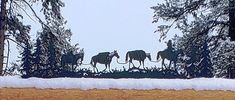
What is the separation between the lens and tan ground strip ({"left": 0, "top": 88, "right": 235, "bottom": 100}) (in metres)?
8.29

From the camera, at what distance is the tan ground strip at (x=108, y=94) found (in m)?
8.29

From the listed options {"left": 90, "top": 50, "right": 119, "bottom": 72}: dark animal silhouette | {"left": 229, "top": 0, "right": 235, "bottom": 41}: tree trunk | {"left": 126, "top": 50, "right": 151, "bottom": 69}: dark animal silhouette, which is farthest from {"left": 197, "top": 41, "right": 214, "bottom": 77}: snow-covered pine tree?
{"left": 229, "top": 0, "right": 235, "bottom": 41}: tree trunk

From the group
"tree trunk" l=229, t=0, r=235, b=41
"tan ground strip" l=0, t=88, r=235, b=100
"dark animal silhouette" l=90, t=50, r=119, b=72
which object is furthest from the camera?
"tree trunk" l=229, t=0, r=235, b=41

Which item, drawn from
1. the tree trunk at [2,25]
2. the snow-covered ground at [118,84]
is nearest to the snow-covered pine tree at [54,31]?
the tree trunk at [2,25]

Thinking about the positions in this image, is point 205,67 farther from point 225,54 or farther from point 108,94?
point 225,54

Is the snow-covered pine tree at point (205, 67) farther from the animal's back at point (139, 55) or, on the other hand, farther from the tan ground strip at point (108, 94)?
the tan ground strip at point (108, 94)

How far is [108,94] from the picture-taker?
27.9ft

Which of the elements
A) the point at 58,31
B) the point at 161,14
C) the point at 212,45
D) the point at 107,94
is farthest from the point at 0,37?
the point at 107,94

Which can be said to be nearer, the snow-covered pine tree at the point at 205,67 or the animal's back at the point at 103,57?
the snow-covered pine tree at the point at 205,67

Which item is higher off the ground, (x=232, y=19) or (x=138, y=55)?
(x=232, y=19)

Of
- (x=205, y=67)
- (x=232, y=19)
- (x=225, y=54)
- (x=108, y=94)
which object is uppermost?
(x=232, y=19)

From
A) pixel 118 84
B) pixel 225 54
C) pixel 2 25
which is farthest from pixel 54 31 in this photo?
pixel 118 84

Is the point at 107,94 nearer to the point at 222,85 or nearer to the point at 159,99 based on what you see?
the point at 159,99

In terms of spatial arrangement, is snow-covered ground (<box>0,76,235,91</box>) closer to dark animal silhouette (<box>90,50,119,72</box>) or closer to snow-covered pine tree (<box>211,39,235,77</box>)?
dark animal silhouette (<box>90,50,119,72</box>)
